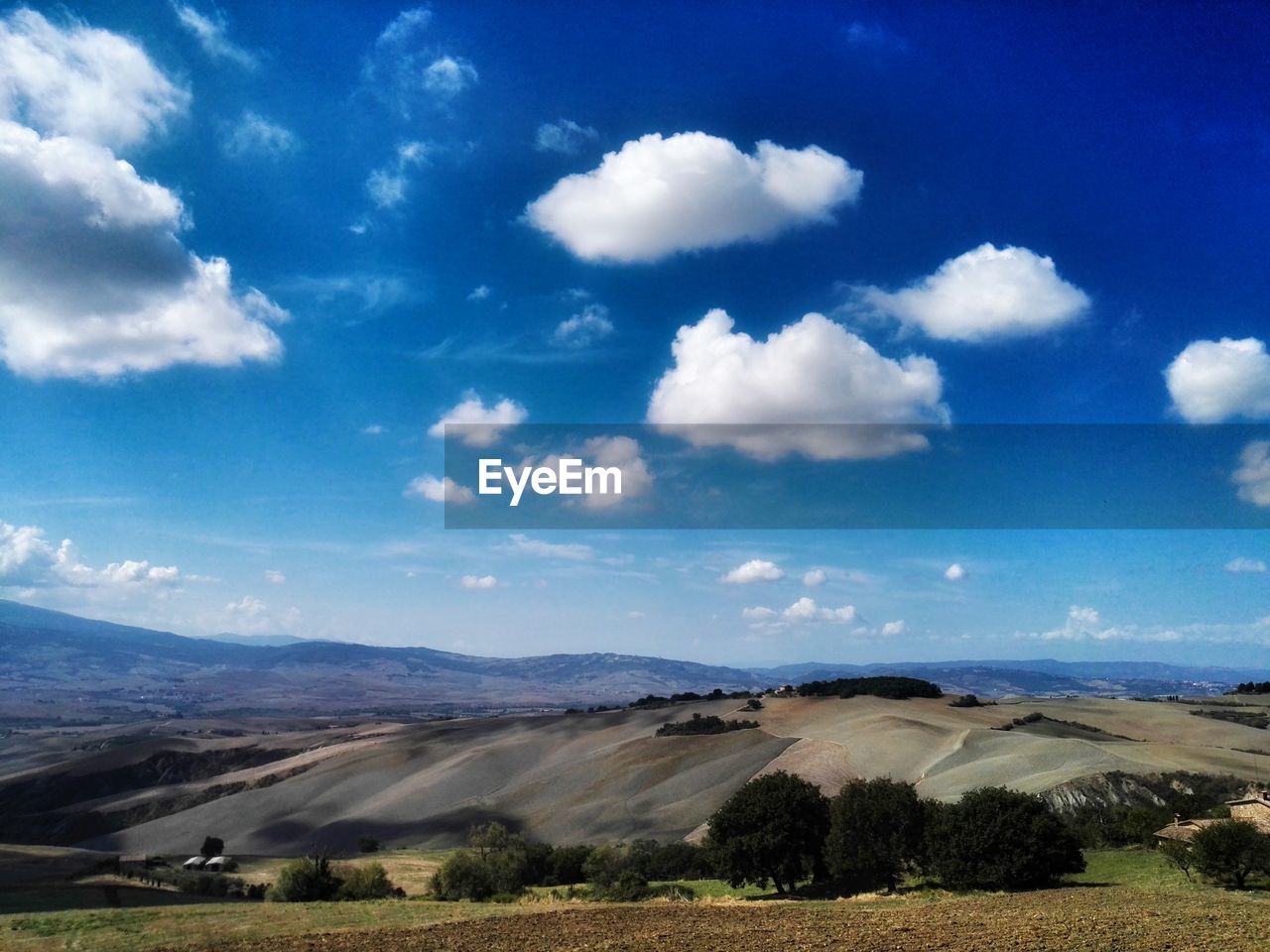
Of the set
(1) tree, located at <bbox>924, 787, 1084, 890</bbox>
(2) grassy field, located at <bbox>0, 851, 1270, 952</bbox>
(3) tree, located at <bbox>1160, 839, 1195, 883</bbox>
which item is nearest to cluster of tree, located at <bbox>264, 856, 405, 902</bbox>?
(2) grassy field, located at <bbox>0, 851, 1270, 952</bbox>

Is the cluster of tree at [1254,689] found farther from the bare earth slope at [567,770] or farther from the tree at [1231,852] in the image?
the tree at [1231,852]

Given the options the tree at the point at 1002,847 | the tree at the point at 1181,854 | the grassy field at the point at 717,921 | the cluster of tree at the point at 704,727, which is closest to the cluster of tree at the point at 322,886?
the grassy field at the point at 717,921

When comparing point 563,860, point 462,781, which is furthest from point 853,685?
point 563,860

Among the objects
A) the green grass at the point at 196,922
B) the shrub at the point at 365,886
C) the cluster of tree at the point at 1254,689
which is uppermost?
the green grass at the point at 196,922

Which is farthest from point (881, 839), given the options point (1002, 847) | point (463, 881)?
point (463, 881)

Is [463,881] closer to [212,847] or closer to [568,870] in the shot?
[568,870]

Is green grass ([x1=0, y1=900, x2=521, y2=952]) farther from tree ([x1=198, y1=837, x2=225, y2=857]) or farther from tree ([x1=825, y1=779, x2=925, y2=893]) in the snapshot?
tree ([x1=198, y1=837, x2=225, y2=857])

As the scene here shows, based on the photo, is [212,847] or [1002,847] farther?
[212,847]
